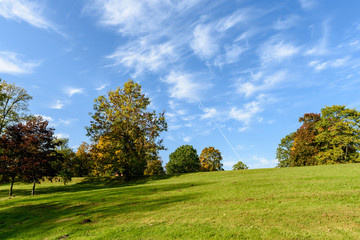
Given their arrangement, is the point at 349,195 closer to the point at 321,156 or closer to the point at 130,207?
the point at 130,207

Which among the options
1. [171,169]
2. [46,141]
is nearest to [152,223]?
[46,141]

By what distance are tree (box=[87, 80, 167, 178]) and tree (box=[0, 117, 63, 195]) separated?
867 centimetres

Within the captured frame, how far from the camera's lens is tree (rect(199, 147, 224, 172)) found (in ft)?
254

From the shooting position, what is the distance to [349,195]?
1032 centimetres

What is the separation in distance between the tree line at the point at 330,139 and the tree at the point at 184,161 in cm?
3346

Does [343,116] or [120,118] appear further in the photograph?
[343,116]

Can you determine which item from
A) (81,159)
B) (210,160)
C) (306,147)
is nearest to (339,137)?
(306,147)

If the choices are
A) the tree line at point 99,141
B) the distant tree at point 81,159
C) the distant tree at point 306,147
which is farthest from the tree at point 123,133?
the distant tree at point 306,147

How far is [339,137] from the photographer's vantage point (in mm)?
45438

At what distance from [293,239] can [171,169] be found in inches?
2901

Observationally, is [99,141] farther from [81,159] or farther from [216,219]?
[216,219]

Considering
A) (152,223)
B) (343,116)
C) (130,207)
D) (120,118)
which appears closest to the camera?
(152,223)

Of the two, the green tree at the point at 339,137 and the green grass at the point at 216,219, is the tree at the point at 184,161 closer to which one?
the green tree at the point at 339,137

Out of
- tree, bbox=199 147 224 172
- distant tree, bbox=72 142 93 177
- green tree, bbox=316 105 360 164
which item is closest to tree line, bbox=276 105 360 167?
green tree, bbox=316 105 360 164
